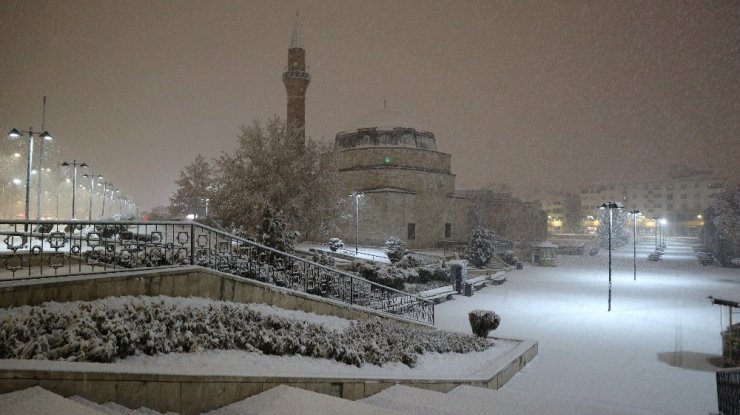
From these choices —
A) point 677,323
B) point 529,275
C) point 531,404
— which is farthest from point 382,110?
point 531,404

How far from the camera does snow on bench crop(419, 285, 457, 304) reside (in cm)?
2048

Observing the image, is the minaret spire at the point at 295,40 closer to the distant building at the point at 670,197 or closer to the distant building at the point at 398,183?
the distant building at the point at 398,183

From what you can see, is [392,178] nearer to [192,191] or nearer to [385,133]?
[385,133]

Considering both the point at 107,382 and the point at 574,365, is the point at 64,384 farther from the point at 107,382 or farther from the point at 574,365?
the point at 574,365

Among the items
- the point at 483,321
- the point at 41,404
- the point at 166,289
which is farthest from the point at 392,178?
the point at 41,404

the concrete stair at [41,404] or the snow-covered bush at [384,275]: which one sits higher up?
the concrete stair at [41,404]

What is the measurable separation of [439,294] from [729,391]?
14.4 m

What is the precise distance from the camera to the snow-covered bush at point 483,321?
465 inches

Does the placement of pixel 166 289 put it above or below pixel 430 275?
above

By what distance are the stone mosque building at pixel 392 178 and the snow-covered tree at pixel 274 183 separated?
8730 millimetres

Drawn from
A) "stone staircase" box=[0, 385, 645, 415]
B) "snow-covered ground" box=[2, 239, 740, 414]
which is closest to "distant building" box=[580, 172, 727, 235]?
"snow-covered ground" box=[2, 239, 740, 414]

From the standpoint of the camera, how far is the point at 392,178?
154 feet

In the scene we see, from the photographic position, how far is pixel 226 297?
749 centimetres

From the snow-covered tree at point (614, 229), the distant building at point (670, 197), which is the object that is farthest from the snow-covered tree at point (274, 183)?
the distant building at point (670, 197)
